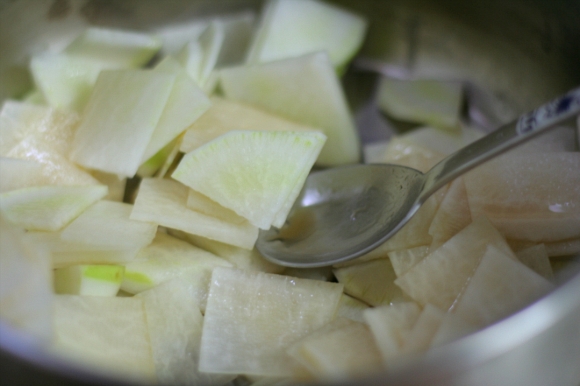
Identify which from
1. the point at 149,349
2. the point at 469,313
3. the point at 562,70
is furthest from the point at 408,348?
the point at 562,70

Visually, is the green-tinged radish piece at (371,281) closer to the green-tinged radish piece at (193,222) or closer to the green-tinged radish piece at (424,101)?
the green-tinged radish piece at (193,222)

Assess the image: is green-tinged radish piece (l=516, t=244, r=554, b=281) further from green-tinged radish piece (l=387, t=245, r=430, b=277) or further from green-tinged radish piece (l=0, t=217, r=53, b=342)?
green-tinged radish piece (l=0, t=217, r=53, b=342)

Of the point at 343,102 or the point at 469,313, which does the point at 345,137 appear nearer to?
the point at 343,102

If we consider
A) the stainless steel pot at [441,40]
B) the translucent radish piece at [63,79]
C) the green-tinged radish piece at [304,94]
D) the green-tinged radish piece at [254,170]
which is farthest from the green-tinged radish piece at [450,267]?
the translucent radish piece at [63,79]

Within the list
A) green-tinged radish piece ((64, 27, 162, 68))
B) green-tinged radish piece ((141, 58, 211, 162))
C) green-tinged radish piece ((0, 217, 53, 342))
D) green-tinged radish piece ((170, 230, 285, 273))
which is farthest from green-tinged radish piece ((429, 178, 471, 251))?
green-tinged radish piece ((64, 27, 162, 68))

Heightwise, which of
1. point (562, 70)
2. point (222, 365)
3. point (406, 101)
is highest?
point (562, 70)

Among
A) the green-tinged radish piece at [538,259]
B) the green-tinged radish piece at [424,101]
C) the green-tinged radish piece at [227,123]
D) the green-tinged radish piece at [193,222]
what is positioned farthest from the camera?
the green-tinged radish piece at [424,101]

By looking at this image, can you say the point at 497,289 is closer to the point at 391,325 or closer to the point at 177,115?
the point at 391,325
